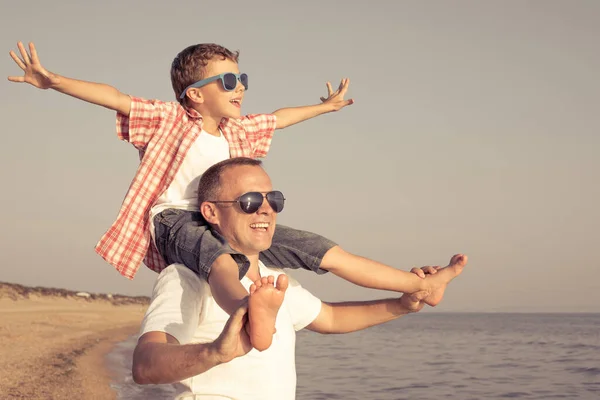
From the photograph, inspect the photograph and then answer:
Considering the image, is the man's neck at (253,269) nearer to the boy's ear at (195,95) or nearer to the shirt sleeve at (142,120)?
the shirt sleeve at (142,120)

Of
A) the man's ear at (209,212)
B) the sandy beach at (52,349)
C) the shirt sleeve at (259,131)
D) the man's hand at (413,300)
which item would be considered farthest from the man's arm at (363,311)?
the sandy beach at (52,349)

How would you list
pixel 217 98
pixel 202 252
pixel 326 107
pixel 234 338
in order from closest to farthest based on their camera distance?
pixel 234 338 → pixel 202 252 → pixel 217 98 → pixel 326 107

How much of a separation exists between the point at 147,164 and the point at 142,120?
301mm

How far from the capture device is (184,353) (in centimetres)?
291

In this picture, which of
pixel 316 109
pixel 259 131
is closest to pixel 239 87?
pixel 259 131

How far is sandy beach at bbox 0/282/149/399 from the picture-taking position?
12.7m

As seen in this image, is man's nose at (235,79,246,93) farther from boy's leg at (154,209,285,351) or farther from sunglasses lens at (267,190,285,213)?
sunglasses lens at (267,190,285,213)

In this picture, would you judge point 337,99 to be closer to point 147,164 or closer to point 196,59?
point 196,59

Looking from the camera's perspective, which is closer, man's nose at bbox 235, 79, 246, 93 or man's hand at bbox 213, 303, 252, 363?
man's hand at bbox 213, 303, 252, 363

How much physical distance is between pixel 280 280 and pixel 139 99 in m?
2.17

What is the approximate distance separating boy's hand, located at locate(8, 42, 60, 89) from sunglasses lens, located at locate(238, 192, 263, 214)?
134 centimetres

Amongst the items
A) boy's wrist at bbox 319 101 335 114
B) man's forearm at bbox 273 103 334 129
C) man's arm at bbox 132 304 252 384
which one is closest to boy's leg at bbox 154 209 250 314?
man's arm at bbox 132 304 252 384

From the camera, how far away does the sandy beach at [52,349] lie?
12672 millimetres

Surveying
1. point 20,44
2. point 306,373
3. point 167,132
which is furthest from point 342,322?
point 306,373
